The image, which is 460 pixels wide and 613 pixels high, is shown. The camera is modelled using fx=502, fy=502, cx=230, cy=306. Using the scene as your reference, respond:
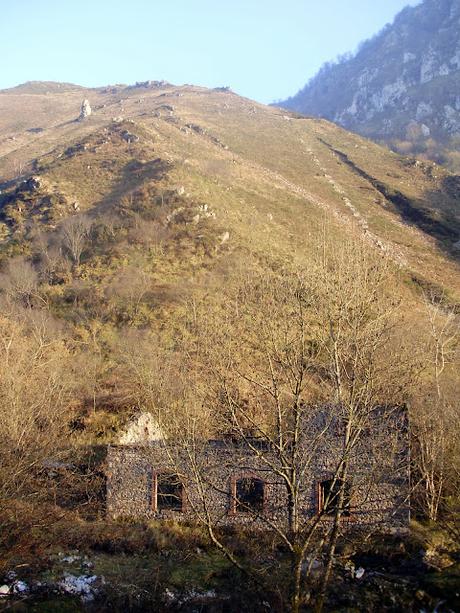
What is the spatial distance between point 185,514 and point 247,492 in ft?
7.35

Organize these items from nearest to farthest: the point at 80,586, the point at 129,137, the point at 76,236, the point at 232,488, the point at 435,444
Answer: the point at 80,586
the point at 232,488
the point at 435,444
the point at 76,236
the point at 129,137

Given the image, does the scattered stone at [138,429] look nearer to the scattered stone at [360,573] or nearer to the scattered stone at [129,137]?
the scattered stone at [360,573]

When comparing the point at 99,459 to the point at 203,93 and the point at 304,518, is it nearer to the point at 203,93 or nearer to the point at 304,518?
the point at 304,518

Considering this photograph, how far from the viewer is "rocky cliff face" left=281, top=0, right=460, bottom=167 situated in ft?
391

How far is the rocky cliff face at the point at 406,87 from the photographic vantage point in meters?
119

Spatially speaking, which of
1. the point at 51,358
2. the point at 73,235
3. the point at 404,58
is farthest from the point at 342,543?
the point at 404,58

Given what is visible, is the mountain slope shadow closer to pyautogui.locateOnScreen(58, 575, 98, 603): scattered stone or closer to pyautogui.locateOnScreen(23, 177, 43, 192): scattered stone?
pyautogui.locateOnScreen(23, 177, 43, 192): scattered stone

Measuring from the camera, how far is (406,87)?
5655 inches

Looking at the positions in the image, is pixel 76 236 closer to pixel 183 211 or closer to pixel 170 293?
pixel 183 211

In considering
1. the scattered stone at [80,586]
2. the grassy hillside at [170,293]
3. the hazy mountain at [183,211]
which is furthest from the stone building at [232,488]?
the hazy mountain at [183,211]

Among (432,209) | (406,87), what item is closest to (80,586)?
(432,209)

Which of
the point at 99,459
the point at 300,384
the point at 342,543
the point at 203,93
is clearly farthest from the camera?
the point at 203,93

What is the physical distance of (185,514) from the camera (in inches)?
669

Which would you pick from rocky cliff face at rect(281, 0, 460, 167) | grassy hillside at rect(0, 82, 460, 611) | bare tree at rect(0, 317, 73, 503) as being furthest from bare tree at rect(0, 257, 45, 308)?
rocky cliff face at rect(281, 0, 460, 167)
